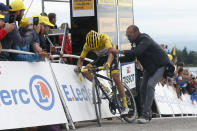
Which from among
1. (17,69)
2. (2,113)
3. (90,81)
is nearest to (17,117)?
(2,113)

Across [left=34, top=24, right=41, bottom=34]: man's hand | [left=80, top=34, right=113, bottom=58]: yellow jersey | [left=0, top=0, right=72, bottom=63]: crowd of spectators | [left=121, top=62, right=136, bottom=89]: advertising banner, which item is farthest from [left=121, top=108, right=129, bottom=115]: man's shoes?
[left=121, top=62, right=136, bottom=89]: advertising banner

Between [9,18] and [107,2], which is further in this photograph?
[107,2]

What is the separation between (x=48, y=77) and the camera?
30.8 feet

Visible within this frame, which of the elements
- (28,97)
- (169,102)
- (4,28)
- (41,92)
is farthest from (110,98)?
(169,102)

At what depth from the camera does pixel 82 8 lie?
14.4 metres

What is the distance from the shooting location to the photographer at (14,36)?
331 inches

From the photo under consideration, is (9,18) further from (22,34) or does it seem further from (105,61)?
(105,61)

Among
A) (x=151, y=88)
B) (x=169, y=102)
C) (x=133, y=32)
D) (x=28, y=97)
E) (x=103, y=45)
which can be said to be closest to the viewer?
(x=28, y=97)

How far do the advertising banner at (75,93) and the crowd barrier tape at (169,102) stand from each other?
6.02m

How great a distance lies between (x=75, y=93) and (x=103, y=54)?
1.15 metres

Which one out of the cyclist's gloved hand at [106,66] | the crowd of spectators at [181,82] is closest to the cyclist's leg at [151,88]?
the cyclist's gloved hand at [106,66]

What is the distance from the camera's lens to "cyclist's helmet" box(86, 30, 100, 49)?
410 inches

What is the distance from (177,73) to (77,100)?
36.2 feet

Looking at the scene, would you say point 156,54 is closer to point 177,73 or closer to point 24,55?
point 24,55
